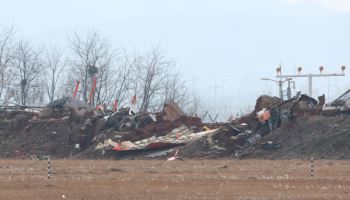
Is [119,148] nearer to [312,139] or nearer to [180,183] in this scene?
[312,139]

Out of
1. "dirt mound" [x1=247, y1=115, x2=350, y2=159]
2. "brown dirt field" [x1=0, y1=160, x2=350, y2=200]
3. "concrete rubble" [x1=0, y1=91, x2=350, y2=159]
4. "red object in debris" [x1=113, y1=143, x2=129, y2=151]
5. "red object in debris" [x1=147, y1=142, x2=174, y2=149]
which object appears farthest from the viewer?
"red object in debris" [x1=113, y1=143, x2=129, y2=151]

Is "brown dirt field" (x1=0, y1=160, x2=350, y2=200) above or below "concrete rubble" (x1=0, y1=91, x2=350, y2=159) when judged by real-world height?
below

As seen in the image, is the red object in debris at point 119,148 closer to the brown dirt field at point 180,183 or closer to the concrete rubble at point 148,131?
the concrete rubble at point 148,131

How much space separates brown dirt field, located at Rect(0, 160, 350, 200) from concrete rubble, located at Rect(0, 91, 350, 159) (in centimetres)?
1124

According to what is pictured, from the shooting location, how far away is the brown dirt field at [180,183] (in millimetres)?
23188

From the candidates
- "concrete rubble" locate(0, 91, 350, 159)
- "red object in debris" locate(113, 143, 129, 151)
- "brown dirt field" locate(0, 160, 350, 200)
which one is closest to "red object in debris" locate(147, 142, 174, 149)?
"concrete rubble" locate(0, 91, 350, 159)

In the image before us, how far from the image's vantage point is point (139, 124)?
55.4m

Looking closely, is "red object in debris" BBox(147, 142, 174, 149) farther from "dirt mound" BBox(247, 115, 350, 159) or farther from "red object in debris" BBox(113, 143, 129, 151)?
"dirt mound" BBox(247, 115, 350, 159)

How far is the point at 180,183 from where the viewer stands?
27359 mm

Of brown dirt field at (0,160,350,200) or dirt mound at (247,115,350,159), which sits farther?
dirt mound at (247,115,350,159)

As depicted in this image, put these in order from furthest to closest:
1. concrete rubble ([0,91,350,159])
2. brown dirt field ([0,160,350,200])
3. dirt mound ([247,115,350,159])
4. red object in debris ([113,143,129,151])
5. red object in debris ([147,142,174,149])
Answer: red object in debris ([113,143,129,151]) < red object in debris ([147,142,174,149]) < concrete rubble ([0,91,350,159]) < dirt mound ([247,115,350,159]) < brown dirt field ([0,160,350,200])

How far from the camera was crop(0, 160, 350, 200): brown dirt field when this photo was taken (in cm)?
2319

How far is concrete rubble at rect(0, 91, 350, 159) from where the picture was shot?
4819 centimetres

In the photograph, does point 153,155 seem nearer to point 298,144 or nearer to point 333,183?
point 298,144
